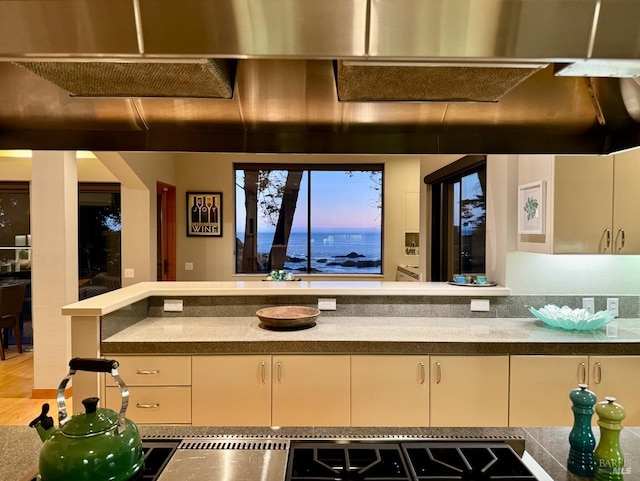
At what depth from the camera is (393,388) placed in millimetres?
2338

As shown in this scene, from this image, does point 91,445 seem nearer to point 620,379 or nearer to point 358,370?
point 358,370

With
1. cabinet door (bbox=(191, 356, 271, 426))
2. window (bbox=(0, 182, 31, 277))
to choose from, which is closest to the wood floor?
window (bbox=(0, 182, 31, 277))

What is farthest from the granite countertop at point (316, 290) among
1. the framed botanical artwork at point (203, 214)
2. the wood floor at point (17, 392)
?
the framed botanical artwork at point (203, 214)

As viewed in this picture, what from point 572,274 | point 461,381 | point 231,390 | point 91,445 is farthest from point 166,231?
point 91,445

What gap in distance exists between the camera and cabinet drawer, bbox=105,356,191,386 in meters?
2.29

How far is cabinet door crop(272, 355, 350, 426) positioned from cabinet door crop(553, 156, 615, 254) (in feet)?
4.95

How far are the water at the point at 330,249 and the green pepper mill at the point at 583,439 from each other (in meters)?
5.66

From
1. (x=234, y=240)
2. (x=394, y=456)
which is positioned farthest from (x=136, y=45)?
(x=234, y=240)

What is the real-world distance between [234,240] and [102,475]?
5.71 m

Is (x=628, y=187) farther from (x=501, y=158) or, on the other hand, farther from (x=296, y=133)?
(x=296, y=133)

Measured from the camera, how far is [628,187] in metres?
2.51

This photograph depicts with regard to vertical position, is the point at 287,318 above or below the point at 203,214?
below

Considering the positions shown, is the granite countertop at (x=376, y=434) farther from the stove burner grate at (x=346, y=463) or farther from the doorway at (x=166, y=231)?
the doorway at (x=166, y=231)

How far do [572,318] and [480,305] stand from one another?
559mm
